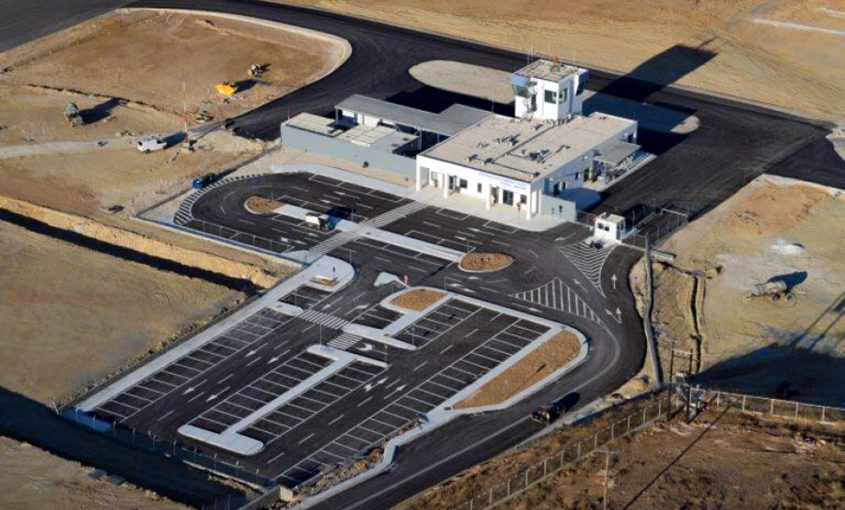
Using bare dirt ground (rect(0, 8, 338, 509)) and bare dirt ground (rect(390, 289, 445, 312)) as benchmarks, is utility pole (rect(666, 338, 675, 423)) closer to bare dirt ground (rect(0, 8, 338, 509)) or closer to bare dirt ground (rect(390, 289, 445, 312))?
bare dirt ground (rect(390, 289, 445, 312))

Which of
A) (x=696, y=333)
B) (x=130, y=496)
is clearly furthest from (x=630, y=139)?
(x=130, y=496)

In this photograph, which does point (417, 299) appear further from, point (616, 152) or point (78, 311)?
point (616, 152)

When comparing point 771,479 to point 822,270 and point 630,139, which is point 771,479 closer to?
point 822,270

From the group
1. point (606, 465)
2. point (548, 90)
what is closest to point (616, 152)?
point (548, 90)

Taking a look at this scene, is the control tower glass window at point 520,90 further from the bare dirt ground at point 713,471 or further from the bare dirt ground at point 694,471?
the bare dirt ground at point 713,471

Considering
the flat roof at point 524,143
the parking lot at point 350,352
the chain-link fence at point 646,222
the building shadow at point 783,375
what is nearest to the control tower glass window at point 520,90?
the flat roof at point 524,143

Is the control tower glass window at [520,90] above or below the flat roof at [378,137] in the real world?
above
